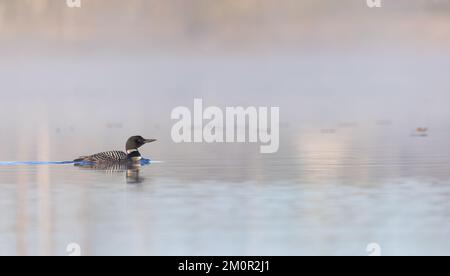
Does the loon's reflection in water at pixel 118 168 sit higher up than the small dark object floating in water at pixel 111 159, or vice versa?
the small dark object floating in water at pixel 111 159

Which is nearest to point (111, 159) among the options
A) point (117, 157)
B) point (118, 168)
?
point (117, 157)

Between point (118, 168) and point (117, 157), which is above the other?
point (117, 157)

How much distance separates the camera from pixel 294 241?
390 inches

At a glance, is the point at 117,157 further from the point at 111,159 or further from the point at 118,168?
the point at 118,168

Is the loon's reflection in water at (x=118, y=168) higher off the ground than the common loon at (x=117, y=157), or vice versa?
the common loon at (x=117, y=157)

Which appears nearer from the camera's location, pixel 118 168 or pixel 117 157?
pixel 118 168

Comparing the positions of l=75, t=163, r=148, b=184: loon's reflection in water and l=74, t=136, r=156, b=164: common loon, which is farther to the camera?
l=74, t=136, r=156, b=164: common loon

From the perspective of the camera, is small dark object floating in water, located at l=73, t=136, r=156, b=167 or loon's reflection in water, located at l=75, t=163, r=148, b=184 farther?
small dark object floating in water, located at l=73, t=136, r=156, b=167

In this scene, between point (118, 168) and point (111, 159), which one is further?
point (111, 159)

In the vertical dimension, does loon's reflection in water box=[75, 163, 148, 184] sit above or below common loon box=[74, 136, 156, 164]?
below

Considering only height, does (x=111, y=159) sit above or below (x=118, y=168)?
above

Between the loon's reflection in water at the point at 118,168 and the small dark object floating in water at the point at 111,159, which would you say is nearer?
the loon's reflection in water at the point at 118,168

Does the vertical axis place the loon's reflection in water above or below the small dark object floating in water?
below
